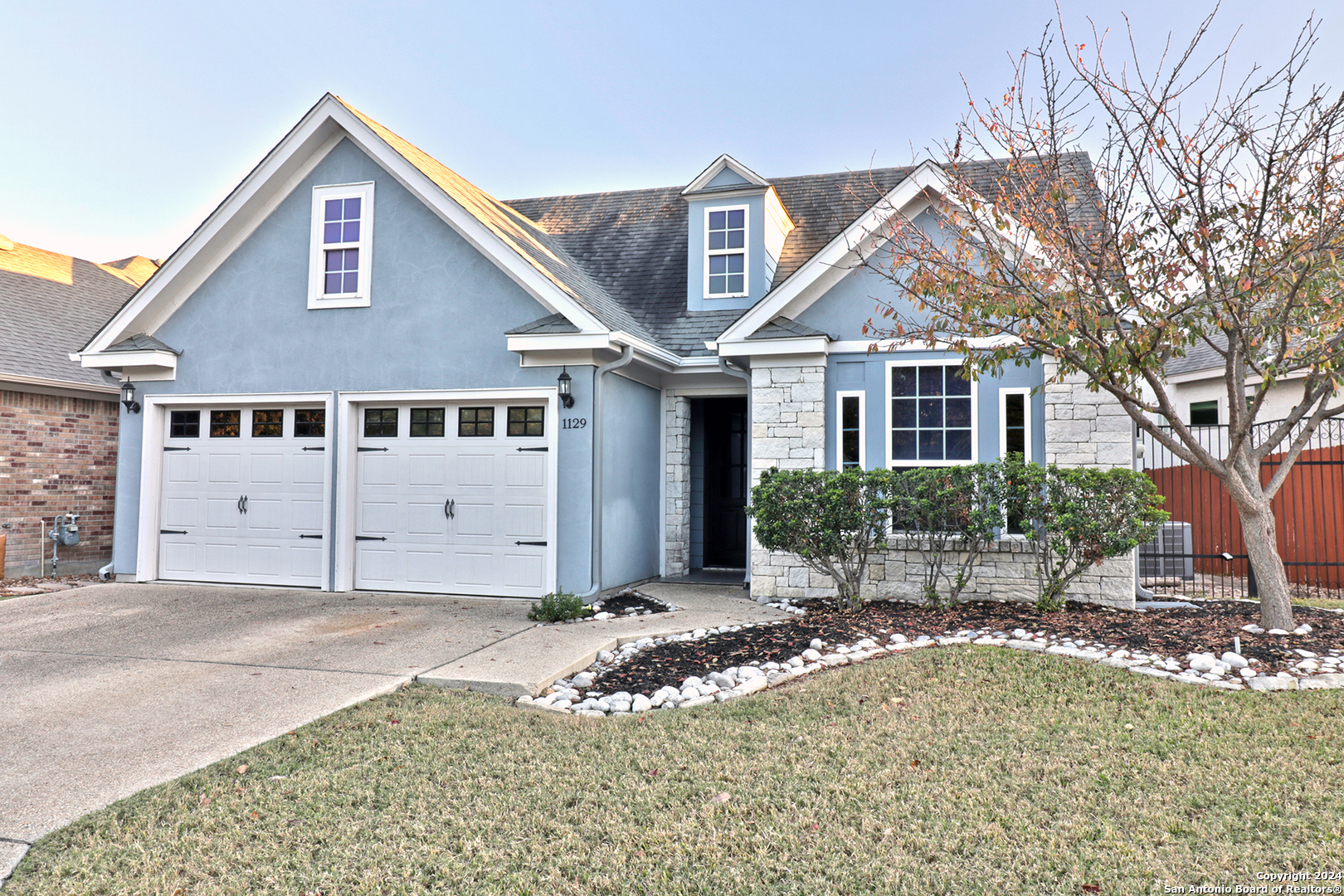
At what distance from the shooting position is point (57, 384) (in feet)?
38.8

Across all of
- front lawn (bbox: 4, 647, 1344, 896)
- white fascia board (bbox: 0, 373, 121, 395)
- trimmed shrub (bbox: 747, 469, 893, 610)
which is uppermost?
white fascia board (bbox: 0, 373, 121, 395)

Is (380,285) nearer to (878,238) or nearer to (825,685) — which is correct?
(878,238)

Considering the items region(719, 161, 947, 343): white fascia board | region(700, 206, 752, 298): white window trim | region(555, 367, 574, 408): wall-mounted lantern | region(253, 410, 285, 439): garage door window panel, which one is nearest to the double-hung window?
region(719, 161, 947, 343): white fascia board

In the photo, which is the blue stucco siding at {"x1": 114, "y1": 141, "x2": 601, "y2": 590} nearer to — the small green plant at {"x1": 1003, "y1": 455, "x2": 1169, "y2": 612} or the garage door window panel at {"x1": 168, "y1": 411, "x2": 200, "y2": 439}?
the garage door window panel at {"x1": 168, "y1": 411, "x2": 200, "y2": 439}

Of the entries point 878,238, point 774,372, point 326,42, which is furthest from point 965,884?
point 326,42

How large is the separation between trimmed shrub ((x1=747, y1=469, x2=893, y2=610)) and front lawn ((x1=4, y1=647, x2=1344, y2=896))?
9.50ft

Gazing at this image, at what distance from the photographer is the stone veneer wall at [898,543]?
339 inches

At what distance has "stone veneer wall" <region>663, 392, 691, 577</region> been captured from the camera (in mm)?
11164

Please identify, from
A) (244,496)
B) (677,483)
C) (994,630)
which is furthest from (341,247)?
(994,630)

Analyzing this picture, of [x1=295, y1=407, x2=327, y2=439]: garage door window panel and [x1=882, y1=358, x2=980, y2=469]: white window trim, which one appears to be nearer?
[x1=882, y1=358, x2=980, y2=469]: white window trim

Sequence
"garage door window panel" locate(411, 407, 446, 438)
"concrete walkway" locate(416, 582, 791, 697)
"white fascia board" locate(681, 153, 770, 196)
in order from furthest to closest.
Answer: "white fascia board" locate(681, 153, 770, 196)
"garage door window panel" locate(411, 407, 446, 438)
"concrete walkway" locate(416, 582, 791, 697)

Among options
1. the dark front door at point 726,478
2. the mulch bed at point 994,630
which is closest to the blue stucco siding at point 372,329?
the mulch bed at point 994,630

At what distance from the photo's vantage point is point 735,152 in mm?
11344

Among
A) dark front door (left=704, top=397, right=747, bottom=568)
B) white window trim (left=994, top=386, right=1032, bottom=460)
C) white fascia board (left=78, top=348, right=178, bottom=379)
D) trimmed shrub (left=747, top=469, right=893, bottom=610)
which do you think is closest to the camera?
trimmed shrub (left=747, top=469, right=893, bottom=610)
